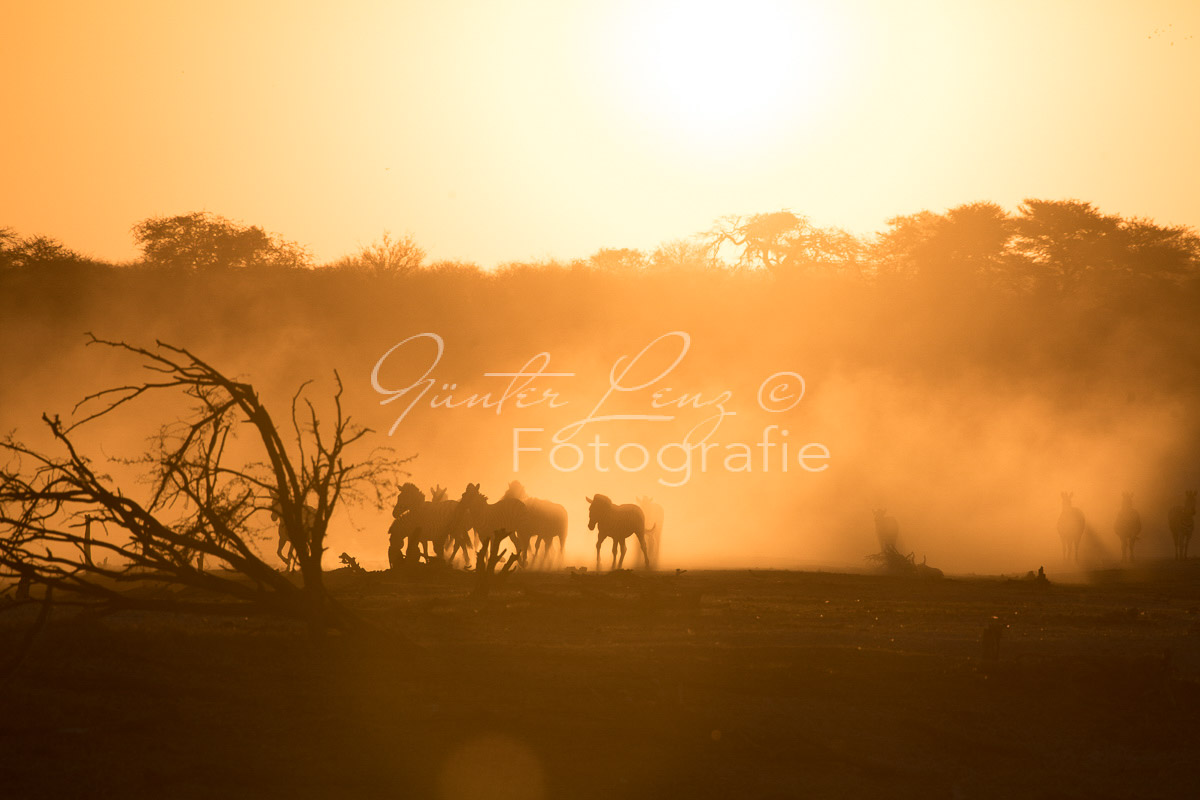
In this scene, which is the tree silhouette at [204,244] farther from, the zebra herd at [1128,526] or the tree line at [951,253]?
the zebra herd at [1128,526]

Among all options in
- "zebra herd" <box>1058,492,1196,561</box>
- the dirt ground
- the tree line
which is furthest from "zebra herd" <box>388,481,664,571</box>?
the tree line

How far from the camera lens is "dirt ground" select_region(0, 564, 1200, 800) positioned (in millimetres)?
9891

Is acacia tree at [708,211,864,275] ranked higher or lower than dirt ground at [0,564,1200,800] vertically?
higher

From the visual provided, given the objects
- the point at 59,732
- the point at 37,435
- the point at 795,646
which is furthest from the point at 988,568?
the point at 37,435

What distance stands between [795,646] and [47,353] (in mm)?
43784

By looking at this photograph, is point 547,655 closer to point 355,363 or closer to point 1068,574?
point 1068,574

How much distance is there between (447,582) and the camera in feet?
68.4

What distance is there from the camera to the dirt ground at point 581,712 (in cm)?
989

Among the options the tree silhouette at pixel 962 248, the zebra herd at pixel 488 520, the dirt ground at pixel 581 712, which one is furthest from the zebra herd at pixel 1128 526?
the tree silhouette at pixel 962 248

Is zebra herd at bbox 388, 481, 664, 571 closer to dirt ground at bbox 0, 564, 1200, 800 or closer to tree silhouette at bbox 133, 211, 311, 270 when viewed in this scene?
dirt ground at bbox 0, 564, 1200, 800

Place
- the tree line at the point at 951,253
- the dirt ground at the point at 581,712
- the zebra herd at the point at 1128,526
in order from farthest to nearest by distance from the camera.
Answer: the tree line at the point at 951,253
the zebra herd at the point at 1128,526
the dirt ground at the point at 581,712

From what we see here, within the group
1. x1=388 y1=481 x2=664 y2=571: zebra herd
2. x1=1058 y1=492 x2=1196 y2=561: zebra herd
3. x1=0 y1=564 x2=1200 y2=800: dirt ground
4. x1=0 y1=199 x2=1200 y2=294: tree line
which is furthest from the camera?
x1=0 y1=199 x2=1200 y2=294: tree line

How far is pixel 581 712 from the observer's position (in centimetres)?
1138

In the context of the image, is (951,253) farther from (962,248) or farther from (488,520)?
(488,520)
